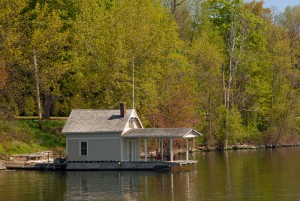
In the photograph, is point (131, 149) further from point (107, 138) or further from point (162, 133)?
point (162, 133)

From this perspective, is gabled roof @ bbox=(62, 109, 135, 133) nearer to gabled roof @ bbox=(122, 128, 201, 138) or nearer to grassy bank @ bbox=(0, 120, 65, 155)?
gabled roof @ bbox=(122, 128, 201, 138)

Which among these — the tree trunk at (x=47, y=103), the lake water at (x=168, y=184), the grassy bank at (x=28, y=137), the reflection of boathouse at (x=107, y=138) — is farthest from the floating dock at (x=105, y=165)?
the tree trunk at (x=47, y=103)

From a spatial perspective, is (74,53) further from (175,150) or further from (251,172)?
(251,172)

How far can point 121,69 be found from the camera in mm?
77812

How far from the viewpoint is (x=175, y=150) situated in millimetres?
78125

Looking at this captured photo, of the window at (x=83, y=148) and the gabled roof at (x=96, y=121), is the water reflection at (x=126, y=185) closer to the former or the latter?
the window at (x=83, y=148)

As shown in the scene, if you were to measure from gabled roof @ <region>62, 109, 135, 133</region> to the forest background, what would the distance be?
918cm

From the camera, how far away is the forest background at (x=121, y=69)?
3012 inches

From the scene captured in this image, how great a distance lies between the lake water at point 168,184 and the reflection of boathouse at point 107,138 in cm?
244

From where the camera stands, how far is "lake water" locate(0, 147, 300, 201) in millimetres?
42406

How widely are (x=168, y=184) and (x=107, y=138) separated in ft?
49.2

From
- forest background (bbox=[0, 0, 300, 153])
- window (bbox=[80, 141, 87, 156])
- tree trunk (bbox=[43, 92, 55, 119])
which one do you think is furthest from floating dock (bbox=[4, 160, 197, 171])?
tree trunk (bbox=[43, 92, 55, 119])

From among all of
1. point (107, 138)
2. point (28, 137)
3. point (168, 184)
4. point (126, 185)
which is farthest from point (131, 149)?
point (168, 184)

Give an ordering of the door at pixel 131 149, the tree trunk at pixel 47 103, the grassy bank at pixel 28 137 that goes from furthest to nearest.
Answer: the tree trunk at pixel 47 103 < the grassy bank at pixel 28 137 < the door at pixel 131 149
